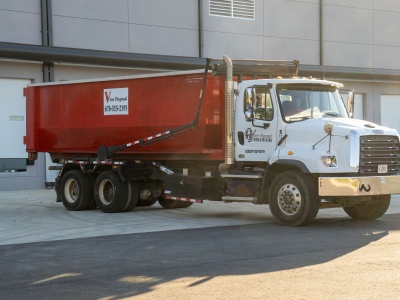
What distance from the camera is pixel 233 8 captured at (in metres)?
31.4

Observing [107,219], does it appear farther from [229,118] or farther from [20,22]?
[20,22]

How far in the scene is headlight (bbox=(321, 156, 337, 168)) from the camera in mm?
14727

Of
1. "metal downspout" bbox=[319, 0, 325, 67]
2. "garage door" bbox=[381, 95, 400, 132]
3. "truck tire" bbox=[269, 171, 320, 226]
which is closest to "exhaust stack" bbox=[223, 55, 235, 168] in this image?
"truck tire" bbox=[269, 171, 320, 226]

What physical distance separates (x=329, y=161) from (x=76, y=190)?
747 centimetres

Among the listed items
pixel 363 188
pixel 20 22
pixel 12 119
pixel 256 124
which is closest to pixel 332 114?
pixel 256 124

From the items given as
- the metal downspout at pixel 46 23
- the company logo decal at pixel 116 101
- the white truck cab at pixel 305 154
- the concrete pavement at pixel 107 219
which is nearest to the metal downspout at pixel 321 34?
the metal downspout at pixel 46 23

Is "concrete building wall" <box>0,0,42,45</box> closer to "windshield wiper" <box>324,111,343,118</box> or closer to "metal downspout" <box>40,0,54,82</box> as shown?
"metal downspout" <box>40,0,54,82</box>

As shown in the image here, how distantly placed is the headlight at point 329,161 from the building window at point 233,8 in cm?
1694

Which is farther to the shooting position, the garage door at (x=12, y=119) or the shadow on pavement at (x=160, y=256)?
the garage door at (x=12, y=119)

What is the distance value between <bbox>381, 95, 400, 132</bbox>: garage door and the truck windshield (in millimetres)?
20094

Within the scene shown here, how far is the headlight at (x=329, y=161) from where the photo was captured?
48.3 ft

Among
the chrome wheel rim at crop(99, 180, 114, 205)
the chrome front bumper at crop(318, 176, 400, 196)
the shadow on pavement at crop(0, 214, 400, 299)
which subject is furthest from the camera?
the chrome wheel rim at crop(99, 180, 114, 205)

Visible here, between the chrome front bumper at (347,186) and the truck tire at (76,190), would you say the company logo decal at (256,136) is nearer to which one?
the chrome front bumper at (347,186)

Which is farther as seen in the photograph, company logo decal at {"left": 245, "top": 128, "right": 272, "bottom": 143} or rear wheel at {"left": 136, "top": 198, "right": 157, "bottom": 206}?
rear wheel at {"left": 136, "top": 198, "right": 157, "bottom": 206}
